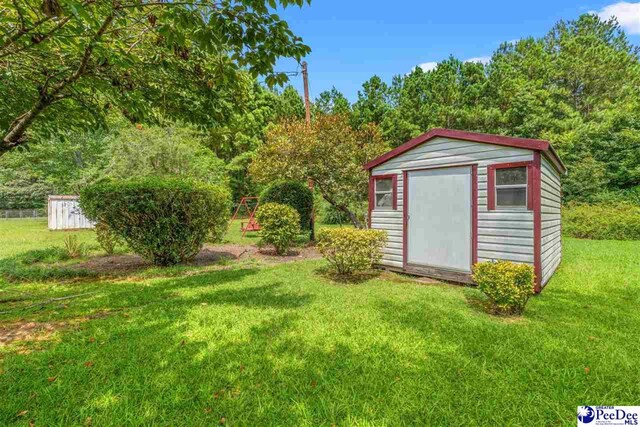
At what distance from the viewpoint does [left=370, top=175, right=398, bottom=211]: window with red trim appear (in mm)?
6677

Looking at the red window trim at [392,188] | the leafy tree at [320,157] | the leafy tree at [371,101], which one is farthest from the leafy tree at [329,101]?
the red window trim at [392,188]

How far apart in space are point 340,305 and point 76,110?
4.37m

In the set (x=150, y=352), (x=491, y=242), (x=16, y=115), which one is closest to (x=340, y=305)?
(x=150, y=352)

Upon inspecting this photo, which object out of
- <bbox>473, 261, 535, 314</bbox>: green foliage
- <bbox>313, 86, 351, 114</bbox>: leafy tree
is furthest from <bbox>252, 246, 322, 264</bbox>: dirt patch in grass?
<bbox>313, 86, 351, 114</bbox>: leafy tree

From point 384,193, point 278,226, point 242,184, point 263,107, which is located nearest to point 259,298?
point 384,193

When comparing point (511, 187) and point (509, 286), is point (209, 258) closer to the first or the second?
point (509, 286)

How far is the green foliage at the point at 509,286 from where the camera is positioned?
12.8ft

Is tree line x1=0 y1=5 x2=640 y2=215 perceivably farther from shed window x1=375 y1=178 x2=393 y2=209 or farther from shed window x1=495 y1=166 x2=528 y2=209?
shed window x1=495 y1=166 x2=528 y2=209

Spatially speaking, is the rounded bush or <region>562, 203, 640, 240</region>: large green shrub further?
the rounded bush

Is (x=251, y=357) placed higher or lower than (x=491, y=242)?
lower

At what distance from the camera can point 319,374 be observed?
2.57 metres

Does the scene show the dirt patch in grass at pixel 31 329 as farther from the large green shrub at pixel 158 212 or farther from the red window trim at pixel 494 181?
the red window trim at pixel 494 181

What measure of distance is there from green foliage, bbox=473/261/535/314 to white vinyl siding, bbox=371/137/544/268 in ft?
3.97

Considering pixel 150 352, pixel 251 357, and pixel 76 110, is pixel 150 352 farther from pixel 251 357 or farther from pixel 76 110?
pixel 76 110
